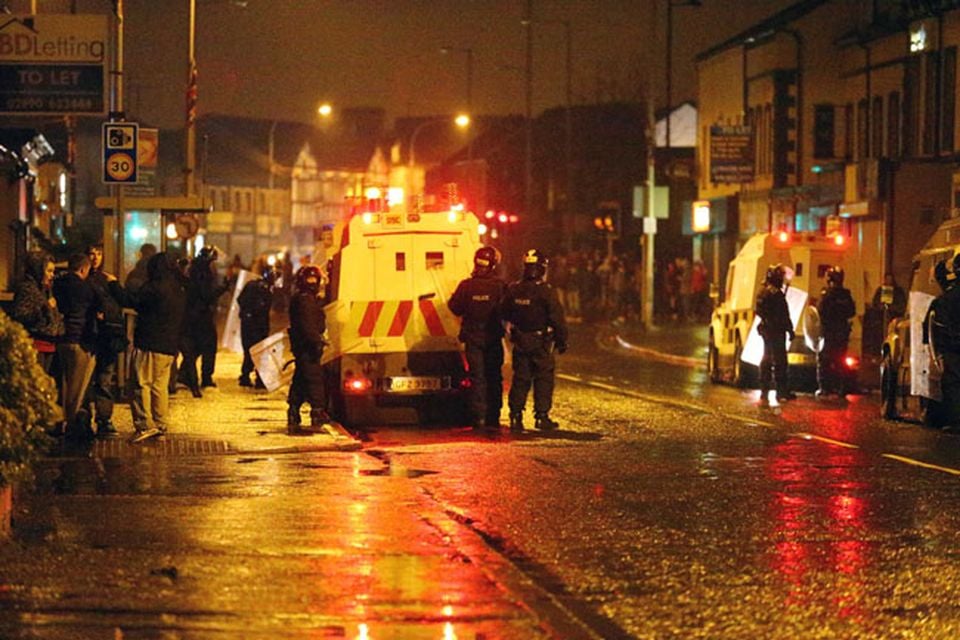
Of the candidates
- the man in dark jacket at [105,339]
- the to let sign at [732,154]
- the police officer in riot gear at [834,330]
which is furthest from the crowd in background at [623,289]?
the man in dark jacket at [105,339]

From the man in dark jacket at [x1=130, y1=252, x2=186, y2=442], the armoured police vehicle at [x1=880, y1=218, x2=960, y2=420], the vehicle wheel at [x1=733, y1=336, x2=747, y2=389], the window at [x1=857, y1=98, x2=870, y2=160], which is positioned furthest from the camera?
the window at [x1=857, y1=98, x2=870, y2=160]

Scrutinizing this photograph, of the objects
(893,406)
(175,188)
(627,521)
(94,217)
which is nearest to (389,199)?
(893,406)

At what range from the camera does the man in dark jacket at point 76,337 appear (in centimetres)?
1675

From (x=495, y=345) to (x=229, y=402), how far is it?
4.96 metres

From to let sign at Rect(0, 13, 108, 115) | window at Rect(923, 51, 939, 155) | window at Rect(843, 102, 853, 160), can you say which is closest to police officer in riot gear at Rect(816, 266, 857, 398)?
to let sign at Rect(0, 13, 108, 115)

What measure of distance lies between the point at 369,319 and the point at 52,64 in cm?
568

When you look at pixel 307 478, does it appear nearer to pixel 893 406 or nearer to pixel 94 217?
pixel 893 406

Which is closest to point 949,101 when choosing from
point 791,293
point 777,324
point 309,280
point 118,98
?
point 791,293

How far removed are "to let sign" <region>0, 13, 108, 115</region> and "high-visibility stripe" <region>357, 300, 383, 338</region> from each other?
5.06m

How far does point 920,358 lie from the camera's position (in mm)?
19297

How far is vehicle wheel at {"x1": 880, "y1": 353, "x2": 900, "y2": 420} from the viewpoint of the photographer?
20.2m

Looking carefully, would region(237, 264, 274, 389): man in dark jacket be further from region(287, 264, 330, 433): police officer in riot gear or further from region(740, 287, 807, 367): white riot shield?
region(740, 287, 807, 367): white riot shield

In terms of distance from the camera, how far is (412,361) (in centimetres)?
1888

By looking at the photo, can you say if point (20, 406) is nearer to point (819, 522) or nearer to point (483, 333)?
point (819, 522)
